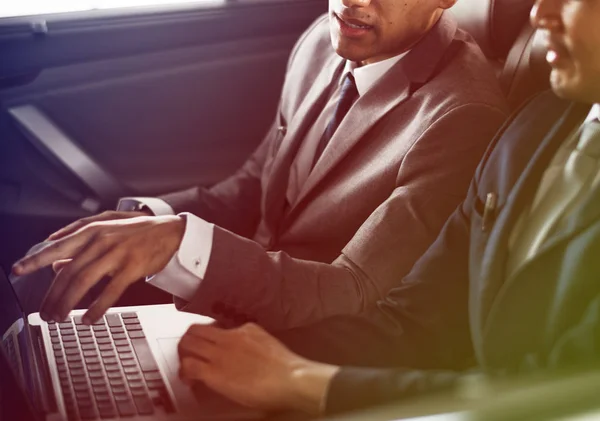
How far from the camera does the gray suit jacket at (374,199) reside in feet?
3.12

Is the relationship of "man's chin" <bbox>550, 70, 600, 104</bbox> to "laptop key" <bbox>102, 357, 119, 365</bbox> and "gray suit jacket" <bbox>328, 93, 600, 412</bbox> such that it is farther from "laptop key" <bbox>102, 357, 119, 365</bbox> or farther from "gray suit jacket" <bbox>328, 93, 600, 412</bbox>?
"laptop key" <bbox>102, 357, 119, 365</bbox>

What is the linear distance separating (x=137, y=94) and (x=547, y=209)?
0.91 meters

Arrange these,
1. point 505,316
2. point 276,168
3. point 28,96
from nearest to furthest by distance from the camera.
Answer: point 505,316, point 276,168, point 28,96

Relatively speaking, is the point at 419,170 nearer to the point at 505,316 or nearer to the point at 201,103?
the point at 505,316

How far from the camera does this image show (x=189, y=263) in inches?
36.2

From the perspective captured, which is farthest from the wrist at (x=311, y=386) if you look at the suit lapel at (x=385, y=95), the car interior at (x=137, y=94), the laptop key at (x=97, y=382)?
the car interior at (x=137, y=94)

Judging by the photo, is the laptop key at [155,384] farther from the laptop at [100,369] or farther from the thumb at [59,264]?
the thumb at [59,264]

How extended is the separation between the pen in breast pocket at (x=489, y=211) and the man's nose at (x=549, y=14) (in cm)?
18

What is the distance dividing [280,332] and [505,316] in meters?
0.25

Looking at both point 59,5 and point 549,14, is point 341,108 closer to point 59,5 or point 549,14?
point 549,14

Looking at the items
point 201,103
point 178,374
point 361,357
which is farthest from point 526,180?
point 201,103

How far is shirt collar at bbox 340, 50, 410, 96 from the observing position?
1075 millimetres

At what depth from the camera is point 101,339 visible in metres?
0.98

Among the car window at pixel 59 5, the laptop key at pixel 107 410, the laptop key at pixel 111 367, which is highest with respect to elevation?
the car window at pixel 59 5
